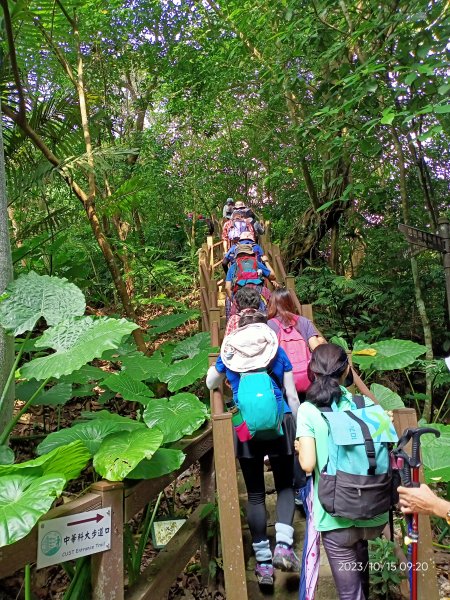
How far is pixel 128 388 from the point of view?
3125 mm

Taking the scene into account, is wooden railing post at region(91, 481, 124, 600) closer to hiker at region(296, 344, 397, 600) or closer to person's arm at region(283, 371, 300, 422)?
hiker at region(296, 344, 397, 600)

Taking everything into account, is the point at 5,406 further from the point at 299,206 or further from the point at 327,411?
the point at 299,206

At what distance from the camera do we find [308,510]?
2.18 meters

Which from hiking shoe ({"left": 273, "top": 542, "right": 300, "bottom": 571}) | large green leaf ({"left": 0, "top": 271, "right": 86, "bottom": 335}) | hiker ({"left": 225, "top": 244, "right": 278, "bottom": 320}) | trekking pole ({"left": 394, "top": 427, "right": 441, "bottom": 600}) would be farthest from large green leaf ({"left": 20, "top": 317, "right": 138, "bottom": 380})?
hiker ({"left": 225, "top": 244, "right": 278, "bottom": 320})

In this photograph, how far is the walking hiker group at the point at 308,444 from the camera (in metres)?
1.83

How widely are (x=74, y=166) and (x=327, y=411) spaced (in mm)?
3018

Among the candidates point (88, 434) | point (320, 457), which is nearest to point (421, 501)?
point (320, 457)

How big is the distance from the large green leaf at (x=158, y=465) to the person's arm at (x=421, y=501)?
1.07 metres

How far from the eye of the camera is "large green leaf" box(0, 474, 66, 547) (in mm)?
1441

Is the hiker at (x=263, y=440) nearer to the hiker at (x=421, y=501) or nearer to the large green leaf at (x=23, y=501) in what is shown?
the hiker at (x=421, y=501)

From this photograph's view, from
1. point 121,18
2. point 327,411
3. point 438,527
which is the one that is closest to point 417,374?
point 438,527

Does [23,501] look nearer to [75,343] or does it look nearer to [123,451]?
[123,451]

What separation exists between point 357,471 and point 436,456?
1.08 meters

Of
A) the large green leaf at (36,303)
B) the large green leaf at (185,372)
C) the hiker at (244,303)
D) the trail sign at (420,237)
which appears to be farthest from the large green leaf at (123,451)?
the trail sign at (420,237)
